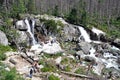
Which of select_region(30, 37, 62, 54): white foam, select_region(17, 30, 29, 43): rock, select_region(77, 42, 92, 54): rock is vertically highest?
select_region(17, 30, 29, 43): rock

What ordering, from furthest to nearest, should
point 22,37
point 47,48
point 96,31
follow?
point 96,31
point 22,37
point 47,48

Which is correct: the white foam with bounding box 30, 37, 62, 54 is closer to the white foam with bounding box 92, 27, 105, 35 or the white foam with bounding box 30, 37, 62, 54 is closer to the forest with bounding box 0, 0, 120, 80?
the forest with bounding box 0, 0, 120, 80

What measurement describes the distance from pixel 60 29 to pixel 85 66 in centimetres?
1716

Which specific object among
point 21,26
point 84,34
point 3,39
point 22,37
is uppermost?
point 21,26

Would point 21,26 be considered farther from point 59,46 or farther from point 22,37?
point 59,46

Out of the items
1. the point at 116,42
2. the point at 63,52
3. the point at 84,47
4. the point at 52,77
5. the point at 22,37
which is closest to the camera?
the point at 52,77

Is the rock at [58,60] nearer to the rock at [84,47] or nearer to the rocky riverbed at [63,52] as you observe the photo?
the rocky riverbed at [63,52]

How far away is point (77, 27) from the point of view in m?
63.5

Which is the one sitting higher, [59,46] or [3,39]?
[3,39]

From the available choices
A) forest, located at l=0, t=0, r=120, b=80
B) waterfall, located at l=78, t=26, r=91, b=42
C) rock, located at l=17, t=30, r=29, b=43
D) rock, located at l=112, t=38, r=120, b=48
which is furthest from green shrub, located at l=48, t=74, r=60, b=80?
rock, located at l=112, t=38, r=120, b=48

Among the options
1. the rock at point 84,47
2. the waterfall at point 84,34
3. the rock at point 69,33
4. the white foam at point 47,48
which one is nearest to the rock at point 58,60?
the white foam at point 47,48

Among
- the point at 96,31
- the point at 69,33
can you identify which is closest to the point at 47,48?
the point at 69,33

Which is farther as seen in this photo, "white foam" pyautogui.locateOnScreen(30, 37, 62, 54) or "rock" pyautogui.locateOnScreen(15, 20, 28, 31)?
"rock" pyautogui.locateOnScreen(15, 20, 28, 31)

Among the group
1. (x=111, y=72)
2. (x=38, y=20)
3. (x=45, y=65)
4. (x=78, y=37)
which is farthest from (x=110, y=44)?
(x=45, y=65)
